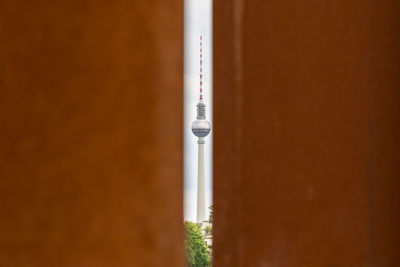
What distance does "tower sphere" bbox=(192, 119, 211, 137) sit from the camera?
3431 centimetres

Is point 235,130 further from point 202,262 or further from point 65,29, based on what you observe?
point 202,262

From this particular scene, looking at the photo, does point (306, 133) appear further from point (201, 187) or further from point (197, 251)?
point (201, 187)

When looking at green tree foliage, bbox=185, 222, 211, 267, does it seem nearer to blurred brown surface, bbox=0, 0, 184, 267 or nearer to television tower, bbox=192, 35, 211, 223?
television tower, bbox=192, 35, 211, 223

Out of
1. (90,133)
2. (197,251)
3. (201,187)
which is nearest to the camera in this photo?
(90,133)

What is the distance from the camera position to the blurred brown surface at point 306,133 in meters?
0.83

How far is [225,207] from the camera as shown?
83cm

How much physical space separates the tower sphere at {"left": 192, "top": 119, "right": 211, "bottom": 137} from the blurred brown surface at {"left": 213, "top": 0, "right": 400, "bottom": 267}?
1298 inches

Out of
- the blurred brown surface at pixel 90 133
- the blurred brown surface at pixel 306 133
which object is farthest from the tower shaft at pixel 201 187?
the blurred brown surface at pixel 90 133

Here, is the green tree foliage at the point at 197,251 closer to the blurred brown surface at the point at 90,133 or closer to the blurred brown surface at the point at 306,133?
the blurred brown surface at the point at 306,133

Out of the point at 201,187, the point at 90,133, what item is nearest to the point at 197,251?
the point at 201,187

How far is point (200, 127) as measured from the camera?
113 feet

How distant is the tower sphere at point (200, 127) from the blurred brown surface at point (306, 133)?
32959 mm

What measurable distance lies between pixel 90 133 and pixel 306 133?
23.1 inches

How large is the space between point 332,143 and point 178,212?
1.97ft
